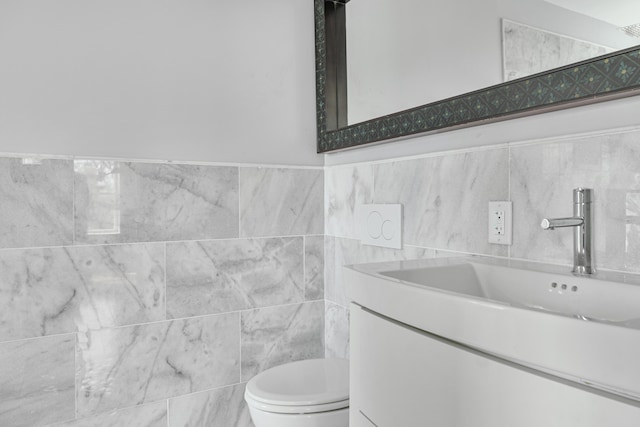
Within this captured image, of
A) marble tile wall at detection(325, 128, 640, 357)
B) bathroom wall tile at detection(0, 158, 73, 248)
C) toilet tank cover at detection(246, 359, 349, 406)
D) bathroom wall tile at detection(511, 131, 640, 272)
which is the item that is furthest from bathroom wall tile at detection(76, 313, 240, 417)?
bathroom wall tile at detection(511, 131, 640, 272)

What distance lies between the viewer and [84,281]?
4.87 feet

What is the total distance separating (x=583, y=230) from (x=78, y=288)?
1.49 metres

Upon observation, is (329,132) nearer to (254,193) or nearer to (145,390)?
(254,193)

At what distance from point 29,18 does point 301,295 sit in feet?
4.55

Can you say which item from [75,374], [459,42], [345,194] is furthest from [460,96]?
[75,374]

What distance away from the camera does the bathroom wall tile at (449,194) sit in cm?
115

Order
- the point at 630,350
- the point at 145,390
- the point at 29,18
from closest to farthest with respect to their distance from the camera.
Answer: the point at 630,350
the point at 29,18
the point at 145,390

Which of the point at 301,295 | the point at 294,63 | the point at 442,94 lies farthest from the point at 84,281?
the point at 442,94

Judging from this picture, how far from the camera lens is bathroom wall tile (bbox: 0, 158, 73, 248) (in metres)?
1.39

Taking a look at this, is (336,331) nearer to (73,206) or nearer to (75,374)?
(75,374)

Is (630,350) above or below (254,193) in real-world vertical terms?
below

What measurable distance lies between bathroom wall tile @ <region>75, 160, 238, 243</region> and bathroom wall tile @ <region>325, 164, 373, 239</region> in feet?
Result: 1.34

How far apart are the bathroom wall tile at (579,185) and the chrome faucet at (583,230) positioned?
26mm

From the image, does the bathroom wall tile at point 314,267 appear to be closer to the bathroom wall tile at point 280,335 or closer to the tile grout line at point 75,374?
the bathroom wall tile at point 280,335
